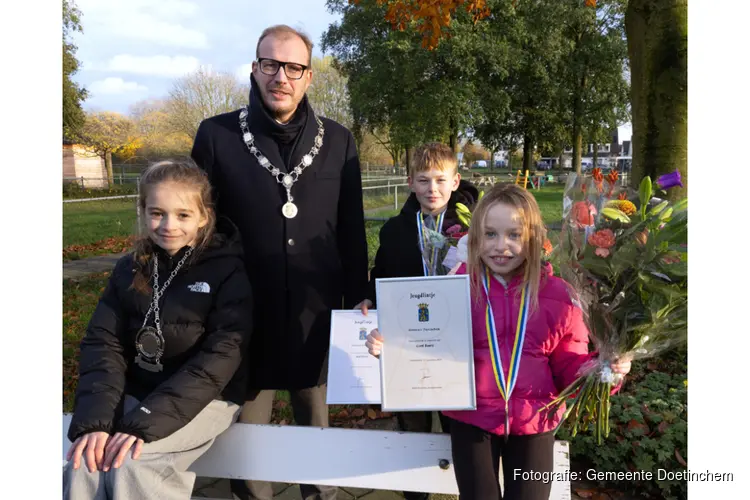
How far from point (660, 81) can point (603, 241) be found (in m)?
3.50

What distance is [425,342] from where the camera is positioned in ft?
6.45

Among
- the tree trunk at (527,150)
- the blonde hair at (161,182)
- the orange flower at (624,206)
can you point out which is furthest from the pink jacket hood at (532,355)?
the tree trunk at (527,150)

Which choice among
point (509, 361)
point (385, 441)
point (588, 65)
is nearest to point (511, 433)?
point (509, 361)

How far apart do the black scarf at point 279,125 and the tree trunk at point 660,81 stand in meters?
3.44

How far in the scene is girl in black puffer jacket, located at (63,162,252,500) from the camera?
1990mm

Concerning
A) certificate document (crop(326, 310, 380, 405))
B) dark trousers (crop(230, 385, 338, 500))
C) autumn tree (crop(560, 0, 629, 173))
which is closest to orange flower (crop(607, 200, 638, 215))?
certificate document (crop(326, 310, 380, 405))

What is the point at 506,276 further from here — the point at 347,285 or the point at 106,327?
the point at 106,327

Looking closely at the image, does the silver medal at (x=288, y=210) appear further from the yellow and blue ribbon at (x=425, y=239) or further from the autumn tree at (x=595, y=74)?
the autumn tree at (x=595, y=74)

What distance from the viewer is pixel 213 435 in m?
2.20

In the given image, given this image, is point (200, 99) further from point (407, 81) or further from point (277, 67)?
point (277, 67)

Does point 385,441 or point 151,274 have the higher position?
point 151,274

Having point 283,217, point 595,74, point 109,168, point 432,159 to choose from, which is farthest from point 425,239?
point 109,168
